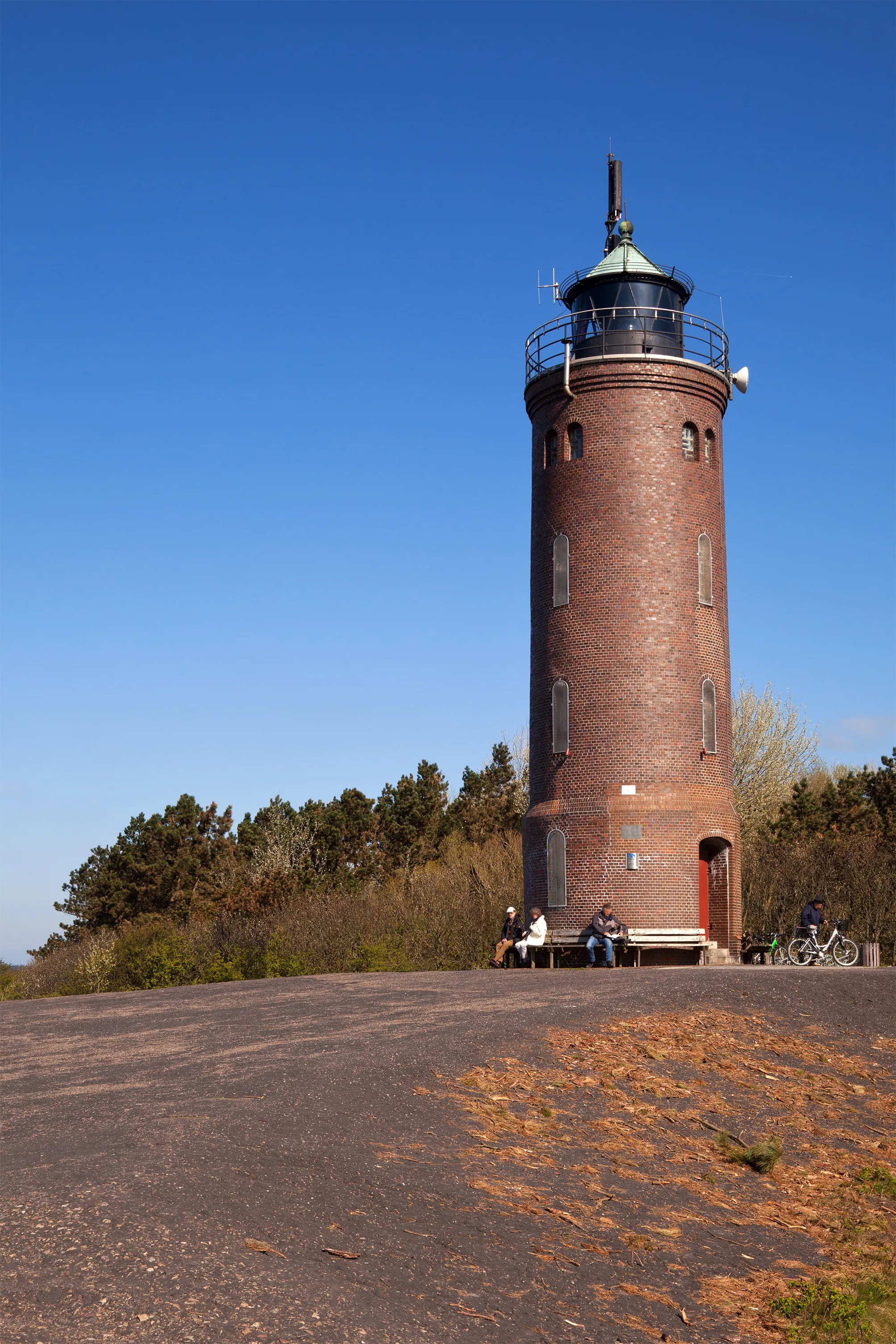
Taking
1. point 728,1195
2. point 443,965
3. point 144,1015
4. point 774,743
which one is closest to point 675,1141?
point 728,1195

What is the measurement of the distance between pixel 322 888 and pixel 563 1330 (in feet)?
144

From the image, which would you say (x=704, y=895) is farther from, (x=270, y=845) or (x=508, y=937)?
(x=270, y=845)

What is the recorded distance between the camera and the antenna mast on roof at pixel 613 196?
36.3 metres

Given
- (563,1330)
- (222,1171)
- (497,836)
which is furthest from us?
(497,836)

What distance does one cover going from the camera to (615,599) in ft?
104

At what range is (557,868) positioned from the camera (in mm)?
31844

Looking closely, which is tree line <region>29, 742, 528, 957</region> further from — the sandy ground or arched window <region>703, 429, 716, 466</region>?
the sandy ground

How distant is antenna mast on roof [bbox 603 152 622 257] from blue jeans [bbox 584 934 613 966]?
18.8 m

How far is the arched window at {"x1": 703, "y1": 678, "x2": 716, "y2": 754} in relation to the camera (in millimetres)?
32125

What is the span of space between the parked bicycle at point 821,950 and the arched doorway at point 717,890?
2875 mm

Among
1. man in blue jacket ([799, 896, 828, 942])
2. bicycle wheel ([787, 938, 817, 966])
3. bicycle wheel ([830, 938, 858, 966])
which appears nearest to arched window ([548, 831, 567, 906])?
bicycle wheel ([787, 938, 817, 966])

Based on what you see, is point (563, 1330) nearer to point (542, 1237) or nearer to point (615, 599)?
point (542, 1237)

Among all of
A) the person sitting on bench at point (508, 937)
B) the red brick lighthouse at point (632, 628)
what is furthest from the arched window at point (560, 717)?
→ the person sitting on bench at point (508, 937)

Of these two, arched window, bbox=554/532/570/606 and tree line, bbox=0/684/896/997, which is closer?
arched window, bbox=554/532/570/606
